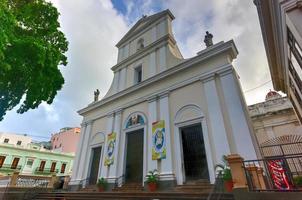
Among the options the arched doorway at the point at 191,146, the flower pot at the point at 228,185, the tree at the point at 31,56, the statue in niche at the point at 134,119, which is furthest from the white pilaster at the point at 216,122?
the tree at the point at 31,56

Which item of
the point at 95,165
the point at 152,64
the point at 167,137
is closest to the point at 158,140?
the point at 167,137

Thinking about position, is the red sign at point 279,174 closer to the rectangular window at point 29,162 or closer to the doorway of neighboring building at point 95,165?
the doorway of neighboring building at point 95,165

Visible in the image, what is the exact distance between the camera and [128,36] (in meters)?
17.6

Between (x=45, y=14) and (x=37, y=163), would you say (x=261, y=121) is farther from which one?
(x=37, y=163)

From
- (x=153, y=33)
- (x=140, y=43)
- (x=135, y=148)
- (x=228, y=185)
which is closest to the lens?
(x=228, y=185)

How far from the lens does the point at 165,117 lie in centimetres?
1065

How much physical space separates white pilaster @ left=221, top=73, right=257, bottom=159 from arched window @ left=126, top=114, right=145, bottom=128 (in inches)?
215

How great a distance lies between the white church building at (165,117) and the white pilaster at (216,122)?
0.04 meters

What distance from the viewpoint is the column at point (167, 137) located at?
912 cm

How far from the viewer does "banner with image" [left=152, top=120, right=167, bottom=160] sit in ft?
32.1

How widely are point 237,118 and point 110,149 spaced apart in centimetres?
836

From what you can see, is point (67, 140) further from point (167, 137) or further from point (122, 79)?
point (167, 137)

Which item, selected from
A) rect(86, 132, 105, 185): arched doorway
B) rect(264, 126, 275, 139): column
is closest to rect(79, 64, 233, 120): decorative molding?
rect(86, 132, 105, 185): arched doorway

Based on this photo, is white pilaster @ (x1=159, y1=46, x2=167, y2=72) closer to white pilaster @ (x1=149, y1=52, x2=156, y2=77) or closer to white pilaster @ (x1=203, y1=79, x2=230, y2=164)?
white pilaster @ (x1=149, y1=52, x2=156, y2=77)
